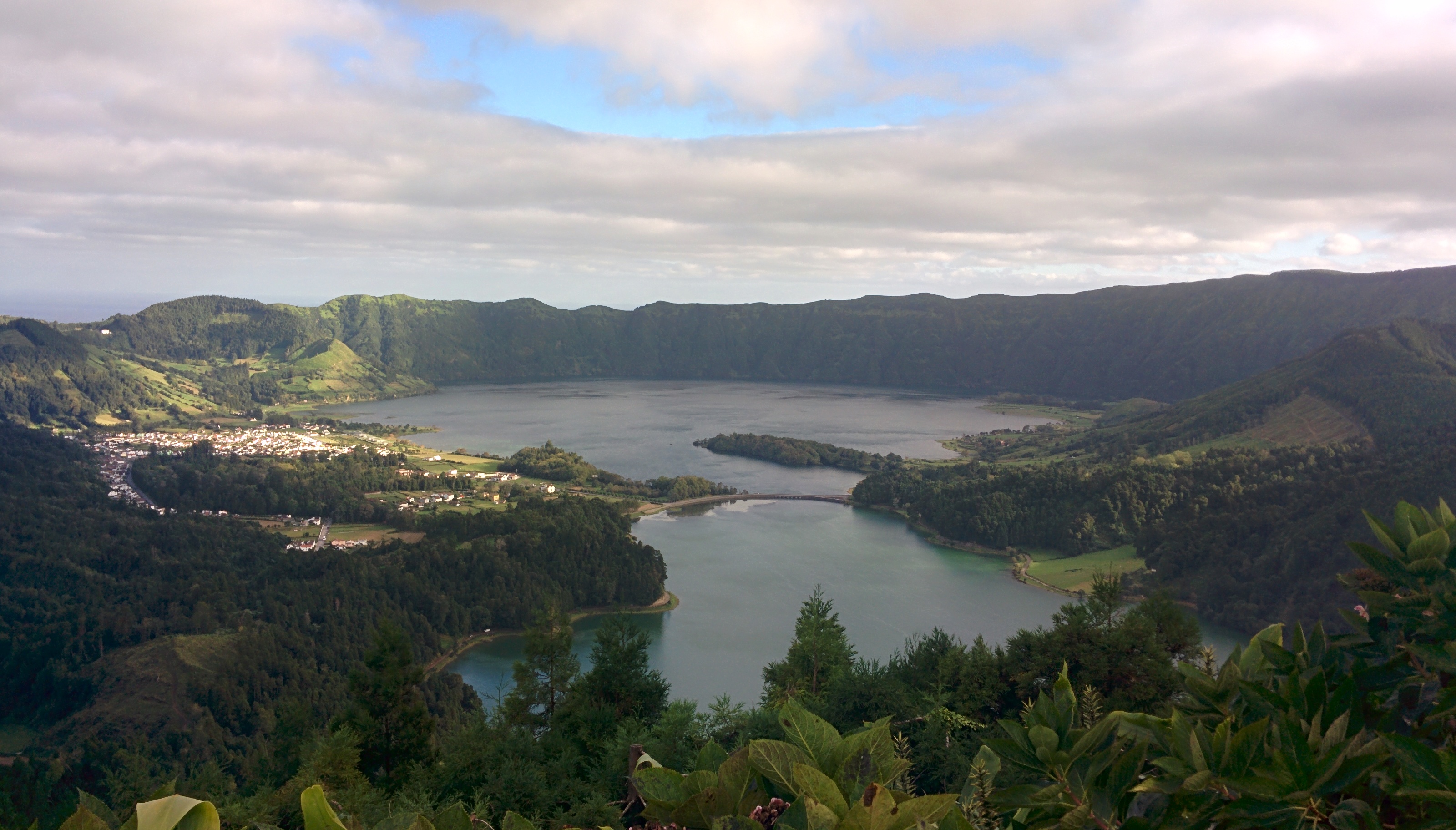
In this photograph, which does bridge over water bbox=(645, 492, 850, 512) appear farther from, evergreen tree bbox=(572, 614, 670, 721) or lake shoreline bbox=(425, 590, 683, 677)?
evergreen tree bbox=(572, 614, 670, 721)

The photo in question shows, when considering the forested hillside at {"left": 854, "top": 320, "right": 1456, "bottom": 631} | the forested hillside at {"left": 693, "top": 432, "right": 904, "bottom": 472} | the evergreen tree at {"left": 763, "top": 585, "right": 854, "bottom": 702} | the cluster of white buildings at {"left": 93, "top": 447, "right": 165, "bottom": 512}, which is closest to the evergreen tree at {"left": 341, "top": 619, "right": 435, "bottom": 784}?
the evergreen tree at {"left": 763, "top": 585, "right": 854, "bottom": 702}

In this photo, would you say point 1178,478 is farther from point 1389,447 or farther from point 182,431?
point 182,431

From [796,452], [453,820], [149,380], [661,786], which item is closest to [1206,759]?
Answer: [661,786]

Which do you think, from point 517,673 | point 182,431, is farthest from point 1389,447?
→ point 182,431

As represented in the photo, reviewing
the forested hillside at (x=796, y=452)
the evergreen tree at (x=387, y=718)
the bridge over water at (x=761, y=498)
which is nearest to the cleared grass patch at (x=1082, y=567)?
the bridge over water at (x=761, y=498)

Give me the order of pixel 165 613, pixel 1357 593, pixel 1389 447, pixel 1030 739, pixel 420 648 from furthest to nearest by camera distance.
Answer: pixel 1389 447
pixel 165 613
pixel 420 648
pixel 1357 593
pixel 1030 739

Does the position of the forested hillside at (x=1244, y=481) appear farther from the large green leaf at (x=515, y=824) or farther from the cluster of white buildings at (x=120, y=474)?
the cluster of white buildings at (x=120, y=474)

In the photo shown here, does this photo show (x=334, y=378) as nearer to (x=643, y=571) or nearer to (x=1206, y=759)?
(x=643, y=571)
